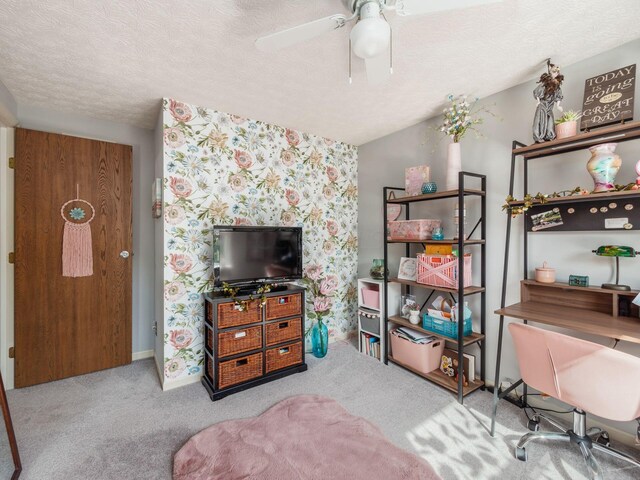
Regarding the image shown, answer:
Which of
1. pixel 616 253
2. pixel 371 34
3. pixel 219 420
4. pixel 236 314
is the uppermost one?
pixel 371 34

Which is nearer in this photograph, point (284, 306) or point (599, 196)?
point (599, 196)

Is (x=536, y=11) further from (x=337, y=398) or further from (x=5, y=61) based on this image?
(x=5, y=61)

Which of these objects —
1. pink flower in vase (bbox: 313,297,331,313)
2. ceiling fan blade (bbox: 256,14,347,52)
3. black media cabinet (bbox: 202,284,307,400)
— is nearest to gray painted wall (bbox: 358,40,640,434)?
pink flower in vase (bbox: 313,297,331,313)

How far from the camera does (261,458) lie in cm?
160

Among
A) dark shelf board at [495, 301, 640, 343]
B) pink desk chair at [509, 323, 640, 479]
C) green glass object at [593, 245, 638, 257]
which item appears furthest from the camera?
green glass object at [593, 245, 638, 257]

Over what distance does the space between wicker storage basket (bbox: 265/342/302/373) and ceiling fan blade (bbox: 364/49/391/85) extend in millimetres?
2175

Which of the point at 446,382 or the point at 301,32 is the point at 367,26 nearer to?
the point at 301,32

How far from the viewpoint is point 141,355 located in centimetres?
300

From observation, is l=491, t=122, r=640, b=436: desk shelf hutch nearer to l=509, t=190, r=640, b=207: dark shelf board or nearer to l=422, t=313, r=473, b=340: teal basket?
l=509, t=190, r=640, b=207: dark shelf board

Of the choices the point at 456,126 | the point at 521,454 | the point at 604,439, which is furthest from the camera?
the point at 456,126

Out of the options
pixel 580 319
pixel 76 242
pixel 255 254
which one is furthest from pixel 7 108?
pixel 580 319

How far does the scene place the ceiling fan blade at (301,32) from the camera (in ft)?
3.94

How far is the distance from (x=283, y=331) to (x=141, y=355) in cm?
164

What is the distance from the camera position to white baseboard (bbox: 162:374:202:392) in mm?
2352
